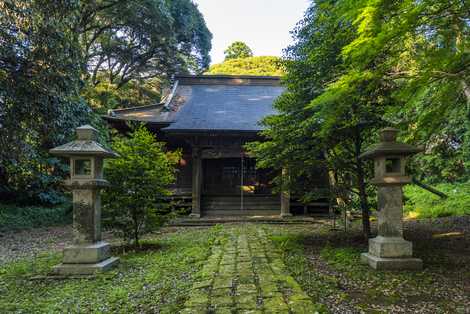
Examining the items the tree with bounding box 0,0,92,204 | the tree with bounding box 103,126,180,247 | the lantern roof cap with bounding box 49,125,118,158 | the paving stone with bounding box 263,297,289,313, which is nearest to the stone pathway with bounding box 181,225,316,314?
the paving stone with bounding box 263,297,289,313

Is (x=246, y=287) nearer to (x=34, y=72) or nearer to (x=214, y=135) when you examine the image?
(x=34, y=72)

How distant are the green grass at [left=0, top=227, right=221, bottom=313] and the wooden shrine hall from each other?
468cm

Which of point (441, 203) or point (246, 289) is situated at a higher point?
point (441, 203)

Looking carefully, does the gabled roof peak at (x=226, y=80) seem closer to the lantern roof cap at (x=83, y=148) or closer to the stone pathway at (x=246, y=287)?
the lantern roof cap at (x=83, y=148)

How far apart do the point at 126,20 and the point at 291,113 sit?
14.0m

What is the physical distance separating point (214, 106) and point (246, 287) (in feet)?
37.1

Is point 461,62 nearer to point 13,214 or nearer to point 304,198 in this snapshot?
point 304,198

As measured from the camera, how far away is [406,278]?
13.7 feet

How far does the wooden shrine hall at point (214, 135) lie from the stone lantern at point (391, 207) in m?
4.14

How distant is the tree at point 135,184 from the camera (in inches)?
229

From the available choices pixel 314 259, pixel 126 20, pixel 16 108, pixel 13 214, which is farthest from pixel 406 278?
pixel 126 20

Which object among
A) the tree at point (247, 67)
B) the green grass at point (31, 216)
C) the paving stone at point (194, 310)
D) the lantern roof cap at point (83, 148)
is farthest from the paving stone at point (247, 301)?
the tree at point (247, 67)

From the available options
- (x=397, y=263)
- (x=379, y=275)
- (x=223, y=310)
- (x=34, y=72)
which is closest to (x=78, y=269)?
(x=223, y=310)

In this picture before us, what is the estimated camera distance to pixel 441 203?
1091 cm
